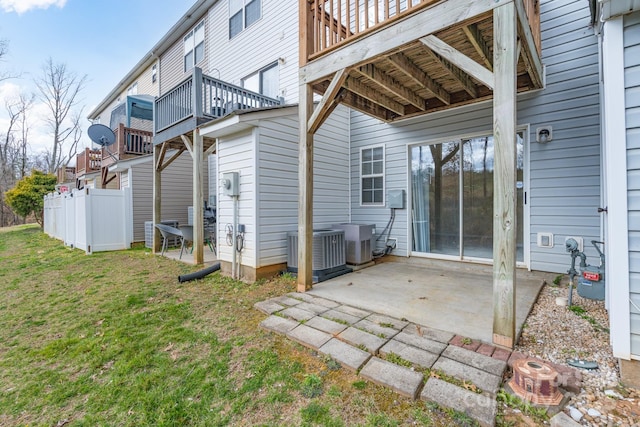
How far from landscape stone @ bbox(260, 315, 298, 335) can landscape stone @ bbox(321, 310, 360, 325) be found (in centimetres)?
37

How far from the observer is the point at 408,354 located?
2.26 meters

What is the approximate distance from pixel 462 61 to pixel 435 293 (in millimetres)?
2751

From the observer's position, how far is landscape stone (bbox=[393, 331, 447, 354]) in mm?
2328

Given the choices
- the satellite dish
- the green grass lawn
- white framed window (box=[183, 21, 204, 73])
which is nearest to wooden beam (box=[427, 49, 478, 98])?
the green grass lawn

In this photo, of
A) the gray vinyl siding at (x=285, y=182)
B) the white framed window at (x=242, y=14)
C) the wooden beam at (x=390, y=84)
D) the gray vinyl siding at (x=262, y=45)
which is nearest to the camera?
the wooden beam at (x=390, y=84)

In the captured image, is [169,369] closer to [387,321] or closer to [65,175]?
[387,321]

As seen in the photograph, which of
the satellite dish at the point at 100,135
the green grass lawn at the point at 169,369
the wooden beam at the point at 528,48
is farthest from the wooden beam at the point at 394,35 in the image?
the satellite dish at the point at 100,135

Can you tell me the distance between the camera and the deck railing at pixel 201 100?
5.77 meters

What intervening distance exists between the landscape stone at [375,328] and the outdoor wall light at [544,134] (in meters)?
3.74

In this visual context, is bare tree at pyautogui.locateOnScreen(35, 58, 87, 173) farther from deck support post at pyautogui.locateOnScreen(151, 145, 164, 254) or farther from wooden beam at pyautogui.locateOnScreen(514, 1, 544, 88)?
wooden beam at pyautogui.locateOnScreen(514, 1, 544, 88)

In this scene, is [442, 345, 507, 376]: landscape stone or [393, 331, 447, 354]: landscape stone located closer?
[442, 345, 507, 376]: landscape stone

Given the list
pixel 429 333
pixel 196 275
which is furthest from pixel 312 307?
pixel 196 275

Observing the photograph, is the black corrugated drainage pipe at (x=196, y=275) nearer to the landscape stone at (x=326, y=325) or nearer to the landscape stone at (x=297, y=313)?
the landscape stone at (x=297, y=313)

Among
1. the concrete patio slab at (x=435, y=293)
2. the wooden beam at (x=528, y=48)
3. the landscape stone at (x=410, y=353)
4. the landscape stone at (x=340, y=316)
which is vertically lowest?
the landscape stone at (x=410, y=353)
